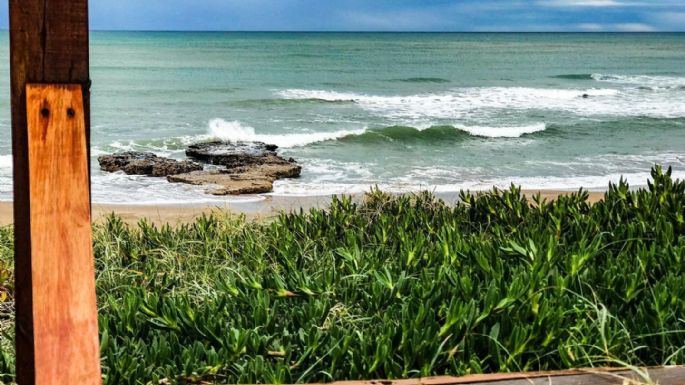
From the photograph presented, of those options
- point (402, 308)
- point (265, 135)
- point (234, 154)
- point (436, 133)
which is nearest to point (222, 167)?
point (234, 154)

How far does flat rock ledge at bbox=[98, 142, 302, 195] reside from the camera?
13534mm

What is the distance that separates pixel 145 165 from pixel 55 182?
12231 mm

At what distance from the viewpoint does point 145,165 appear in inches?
577

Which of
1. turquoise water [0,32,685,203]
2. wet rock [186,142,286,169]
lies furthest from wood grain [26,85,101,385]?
wet rock [186,142,286,169]

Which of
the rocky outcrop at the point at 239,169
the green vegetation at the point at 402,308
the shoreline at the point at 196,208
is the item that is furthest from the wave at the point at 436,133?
the green vegetation at the point at 402,308

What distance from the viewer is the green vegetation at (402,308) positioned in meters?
3.34

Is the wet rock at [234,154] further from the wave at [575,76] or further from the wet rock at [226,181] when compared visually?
the wave at [575,76]

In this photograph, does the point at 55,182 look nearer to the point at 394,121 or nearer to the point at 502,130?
the point at 502,130

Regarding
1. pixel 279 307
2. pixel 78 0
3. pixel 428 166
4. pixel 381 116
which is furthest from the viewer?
pixel 381 116

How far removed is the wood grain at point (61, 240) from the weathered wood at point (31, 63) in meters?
0.05

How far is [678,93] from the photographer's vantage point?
36.4 meters

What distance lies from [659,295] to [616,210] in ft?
7.45

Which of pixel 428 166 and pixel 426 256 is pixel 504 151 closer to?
pixel 428 166

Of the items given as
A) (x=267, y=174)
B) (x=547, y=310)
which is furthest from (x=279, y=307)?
→ (x=267, y=174)
